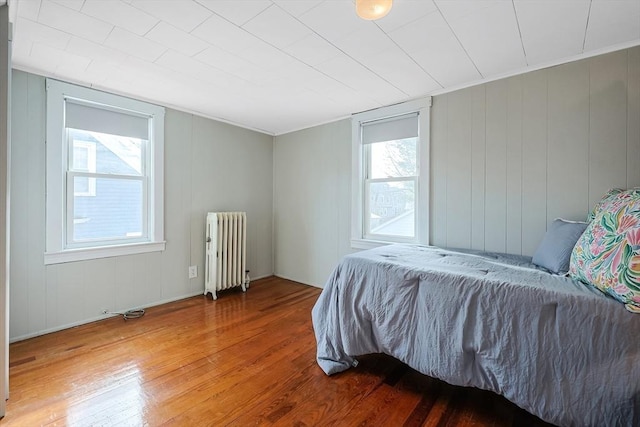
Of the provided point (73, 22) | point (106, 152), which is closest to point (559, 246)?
point (73, 22)

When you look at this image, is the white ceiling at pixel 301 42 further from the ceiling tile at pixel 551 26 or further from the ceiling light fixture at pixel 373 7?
the ceiling light fixture at pixel 373 7

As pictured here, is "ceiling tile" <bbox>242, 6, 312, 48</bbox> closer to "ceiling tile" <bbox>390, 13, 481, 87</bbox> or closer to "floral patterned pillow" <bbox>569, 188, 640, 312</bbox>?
"ceiling tile" <bbox>390, 13, 481, 87</bbox>

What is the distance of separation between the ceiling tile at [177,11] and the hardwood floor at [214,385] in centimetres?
218

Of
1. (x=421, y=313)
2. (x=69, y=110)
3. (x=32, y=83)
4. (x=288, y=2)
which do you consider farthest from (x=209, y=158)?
(x=421, y=313)

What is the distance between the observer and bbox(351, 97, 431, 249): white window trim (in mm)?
2631

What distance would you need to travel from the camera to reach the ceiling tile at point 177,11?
4.71 ft

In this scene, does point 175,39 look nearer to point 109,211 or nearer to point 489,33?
point 109,211

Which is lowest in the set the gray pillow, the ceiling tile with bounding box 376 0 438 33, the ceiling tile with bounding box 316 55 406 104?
the gray pillow

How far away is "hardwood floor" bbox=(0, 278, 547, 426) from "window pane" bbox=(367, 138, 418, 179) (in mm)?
1815

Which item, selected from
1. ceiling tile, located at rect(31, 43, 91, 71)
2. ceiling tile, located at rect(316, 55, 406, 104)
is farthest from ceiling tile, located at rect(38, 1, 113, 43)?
ceiling tile, located at rect(316, 55, 406, 104)

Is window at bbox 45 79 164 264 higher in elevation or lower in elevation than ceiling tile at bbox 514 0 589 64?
lower

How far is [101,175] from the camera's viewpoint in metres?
2.60

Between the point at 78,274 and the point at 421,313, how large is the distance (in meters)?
2.91

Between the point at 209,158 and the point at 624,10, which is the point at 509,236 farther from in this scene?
the point at 209,158
